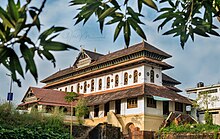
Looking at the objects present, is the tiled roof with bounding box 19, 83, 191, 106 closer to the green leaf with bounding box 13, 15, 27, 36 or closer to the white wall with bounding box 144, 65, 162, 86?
the white wall with bounding box 144, 65, 162, 86

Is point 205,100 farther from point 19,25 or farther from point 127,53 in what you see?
point 19,25

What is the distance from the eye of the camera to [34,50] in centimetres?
95

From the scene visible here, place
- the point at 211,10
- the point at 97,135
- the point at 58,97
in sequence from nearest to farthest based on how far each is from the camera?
the point at 211,10, the point at 97,135, the point at 58,97

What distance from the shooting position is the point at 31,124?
15.9 m

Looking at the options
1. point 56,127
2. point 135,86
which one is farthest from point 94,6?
point 135,86

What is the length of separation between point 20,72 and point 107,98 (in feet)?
73.0

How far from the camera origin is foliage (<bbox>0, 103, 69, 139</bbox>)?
13661mm

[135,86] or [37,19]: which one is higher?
[135,86]

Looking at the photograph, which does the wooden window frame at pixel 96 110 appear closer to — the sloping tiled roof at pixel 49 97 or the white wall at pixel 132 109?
the sloping tiled roof at pixel 49 97

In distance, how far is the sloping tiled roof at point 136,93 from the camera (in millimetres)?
21422

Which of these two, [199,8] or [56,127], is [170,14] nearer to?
[199,8]

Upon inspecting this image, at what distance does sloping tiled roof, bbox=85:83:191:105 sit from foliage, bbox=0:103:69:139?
4990 mm

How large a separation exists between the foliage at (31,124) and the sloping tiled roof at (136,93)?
499 centimetres

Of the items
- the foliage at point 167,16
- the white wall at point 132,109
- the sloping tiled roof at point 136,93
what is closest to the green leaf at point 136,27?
the foliage at point 167,16
